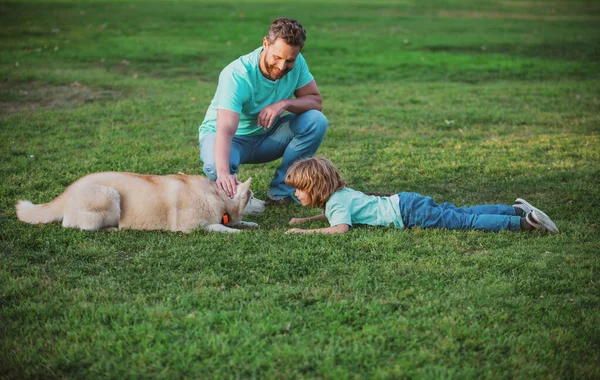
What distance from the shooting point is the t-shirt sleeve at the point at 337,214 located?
554 cm

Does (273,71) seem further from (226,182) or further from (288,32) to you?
(226,182)

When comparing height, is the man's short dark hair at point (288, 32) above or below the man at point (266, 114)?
above

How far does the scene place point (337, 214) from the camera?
5.57 metres

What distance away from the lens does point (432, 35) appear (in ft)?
69.1

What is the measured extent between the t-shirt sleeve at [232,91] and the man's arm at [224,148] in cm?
7

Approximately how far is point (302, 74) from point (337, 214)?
1.68m

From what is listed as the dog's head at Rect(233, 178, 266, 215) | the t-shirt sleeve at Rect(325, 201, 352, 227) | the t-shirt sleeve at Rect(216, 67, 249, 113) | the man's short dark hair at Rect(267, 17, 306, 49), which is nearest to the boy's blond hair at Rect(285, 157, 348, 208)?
the t-shirt sleeve at Rect(325, 201, 352, 227)

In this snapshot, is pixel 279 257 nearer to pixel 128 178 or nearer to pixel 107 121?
pixel 128 178

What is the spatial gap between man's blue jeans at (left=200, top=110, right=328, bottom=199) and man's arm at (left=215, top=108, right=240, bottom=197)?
2.10 ft

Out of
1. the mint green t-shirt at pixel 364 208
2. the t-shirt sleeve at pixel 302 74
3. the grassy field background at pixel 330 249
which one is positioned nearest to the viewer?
the grassy field background at pixel 330 249

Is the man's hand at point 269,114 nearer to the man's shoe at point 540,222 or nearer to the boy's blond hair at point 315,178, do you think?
the boy's blond hair at point 315,178

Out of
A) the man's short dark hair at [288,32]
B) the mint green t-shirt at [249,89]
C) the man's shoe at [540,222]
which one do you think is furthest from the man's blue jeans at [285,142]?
the man's shoe at [540,222]

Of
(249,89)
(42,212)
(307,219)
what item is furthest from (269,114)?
(42,212)

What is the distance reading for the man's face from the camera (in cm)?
556
